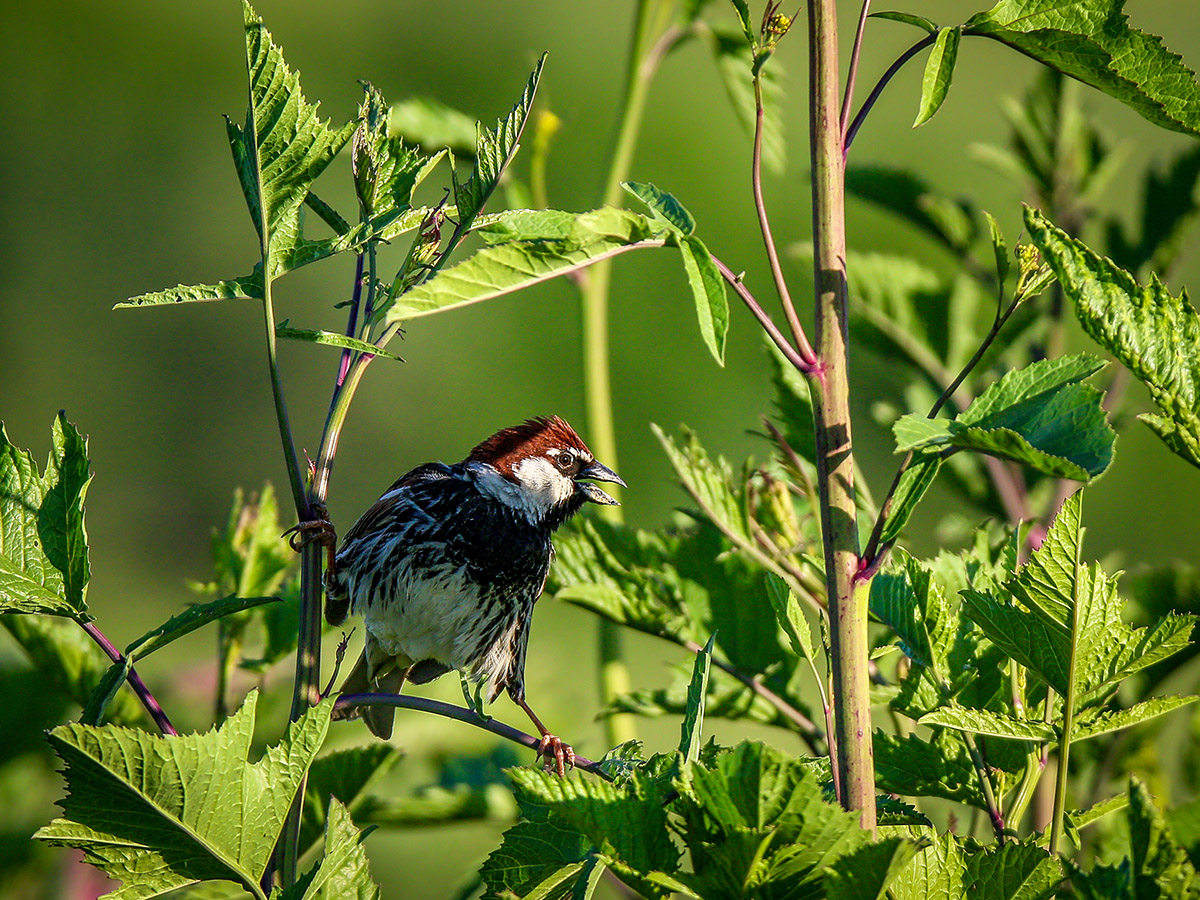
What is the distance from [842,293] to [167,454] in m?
3.88

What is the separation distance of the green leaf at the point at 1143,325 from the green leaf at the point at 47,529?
55 centimetres

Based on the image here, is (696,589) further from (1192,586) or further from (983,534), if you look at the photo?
(1192,586)

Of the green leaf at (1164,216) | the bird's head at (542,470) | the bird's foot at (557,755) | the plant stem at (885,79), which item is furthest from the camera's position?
the bird's head at (542,470)

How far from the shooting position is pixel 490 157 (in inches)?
23.9

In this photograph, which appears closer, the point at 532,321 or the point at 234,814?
the point at 234,814

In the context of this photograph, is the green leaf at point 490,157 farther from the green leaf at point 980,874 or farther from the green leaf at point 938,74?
the green leaf at point 980,874

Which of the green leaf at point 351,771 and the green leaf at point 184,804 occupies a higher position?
the green leaf at point 351,771

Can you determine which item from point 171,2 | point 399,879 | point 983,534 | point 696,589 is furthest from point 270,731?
point 171,2

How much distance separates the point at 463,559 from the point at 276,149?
87 centimetres

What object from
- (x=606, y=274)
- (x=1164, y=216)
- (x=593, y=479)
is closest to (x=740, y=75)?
(x=606, y=274)

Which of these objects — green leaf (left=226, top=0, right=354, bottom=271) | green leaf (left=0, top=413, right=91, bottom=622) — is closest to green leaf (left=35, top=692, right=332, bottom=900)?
green leaf (left=0, top=413, right=91, bottom=622)

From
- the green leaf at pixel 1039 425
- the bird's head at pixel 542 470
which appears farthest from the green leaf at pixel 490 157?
the bird's head at pixel 542 470

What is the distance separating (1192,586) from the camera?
92cm

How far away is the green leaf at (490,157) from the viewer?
1.98 feet
